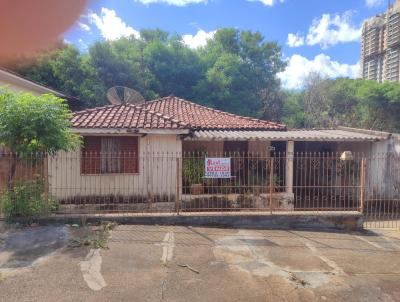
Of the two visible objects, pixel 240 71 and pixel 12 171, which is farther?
pixel 240 71

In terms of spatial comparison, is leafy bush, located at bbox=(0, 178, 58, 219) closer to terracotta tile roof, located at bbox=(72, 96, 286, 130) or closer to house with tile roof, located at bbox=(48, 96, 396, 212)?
house with tile roof, located at bbox=(48, 96, 396, 212)

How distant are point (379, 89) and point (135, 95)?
1831 centimetres

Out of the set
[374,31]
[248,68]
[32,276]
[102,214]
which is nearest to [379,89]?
[248,68]

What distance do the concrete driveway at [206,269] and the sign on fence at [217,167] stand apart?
5.80 ft

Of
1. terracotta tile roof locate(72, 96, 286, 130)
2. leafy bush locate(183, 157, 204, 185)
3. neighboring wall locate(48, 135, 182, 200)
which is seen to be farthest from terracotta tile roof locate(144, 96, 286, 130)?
neighboring wall locate(48, 135, 182, 200)

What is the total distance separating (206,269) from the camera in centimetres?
519

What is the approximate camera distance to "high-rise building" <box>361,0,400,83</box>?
29.7 m

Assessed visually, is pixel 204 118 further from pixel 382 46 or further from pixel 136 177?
pixel 382 46

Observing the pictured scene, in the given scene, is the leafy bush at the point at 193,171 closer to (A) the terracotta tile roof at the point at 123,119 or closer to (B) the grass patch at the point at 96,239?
(A) the terracotta tile roof at the point at 123,119

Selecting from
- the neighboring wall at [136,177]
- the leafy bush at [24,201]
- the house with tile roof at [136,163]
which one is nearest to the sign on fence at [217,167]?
the house with tile roof at [136,163]

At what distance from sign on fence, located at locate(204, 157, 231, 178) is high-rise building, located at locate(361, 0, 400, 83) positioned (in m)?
26.6

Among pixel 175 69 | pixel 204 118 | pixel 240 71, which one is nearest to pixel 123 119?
pixel 204 118

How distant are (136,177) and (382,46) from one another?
104ft

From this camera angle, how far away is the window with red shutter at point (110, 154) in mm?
9859
